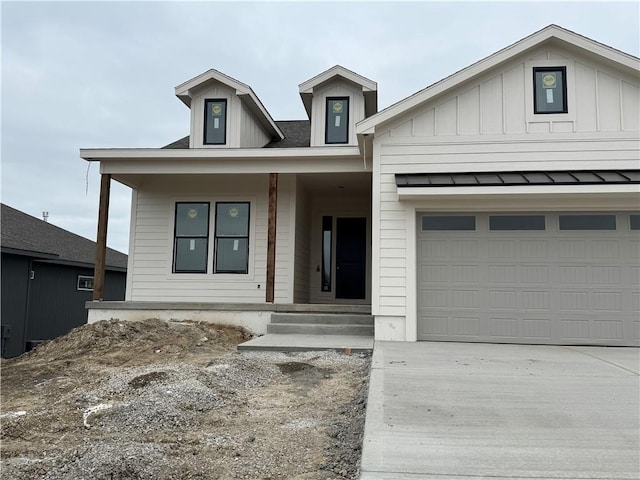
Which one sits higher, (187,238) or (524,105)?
(524,105)

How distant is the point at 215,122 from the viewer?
35.4ft

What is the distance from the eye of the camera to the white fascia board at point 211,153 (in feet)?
30.8

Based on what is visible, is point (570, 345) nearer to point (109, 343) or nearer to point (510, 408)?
point (510, 408)

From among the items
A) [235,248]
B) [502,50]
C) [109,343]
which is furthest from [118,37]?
[502,50]

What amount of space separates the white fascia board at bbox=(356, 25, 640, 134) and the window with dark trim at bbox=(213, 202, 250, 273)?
12.8 feet

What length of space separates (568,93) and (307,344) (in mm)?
6006

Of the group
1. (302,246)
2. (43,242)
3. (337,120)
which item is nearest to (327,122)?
(337,120)

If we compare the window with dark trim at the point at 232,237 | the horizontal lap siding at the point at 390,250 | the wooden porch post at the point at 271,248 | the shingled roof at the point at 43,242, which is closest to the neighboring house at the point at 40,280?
the shingled roof at the point at 43,242

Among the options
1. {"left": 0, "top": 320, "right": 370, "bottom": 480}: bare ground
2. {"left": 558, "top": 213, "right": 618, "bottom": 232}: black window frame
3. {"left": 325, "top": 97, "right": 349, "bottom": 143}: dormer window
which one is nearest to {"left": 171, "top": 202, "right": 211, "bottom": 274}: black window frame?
{"left": 325, "top": 97, "right": 349, "bottom": 143}: dormer window

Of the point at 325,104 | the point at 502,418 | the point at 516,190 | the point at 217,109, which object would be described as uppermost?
the point at 325,104

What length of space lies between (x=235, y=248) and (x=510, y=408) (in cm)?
771

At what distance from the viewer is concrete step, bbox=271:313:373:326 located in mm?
8633

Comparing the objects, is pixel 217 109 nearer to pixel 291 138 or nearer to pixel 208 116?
pixel 208 116

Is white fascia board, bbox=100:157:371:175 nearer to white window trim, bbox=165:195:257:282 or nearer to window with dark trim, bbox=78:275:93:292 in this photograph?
white window trim, bbox=165:195:257:282
